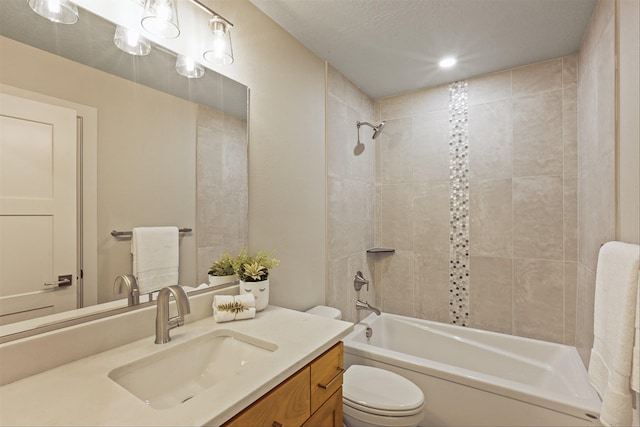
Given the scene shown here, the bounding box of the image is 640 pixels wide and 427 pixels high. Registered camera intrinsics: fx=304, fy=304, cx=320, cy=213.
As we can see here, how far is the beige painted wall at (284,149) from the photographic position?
64.5 inches

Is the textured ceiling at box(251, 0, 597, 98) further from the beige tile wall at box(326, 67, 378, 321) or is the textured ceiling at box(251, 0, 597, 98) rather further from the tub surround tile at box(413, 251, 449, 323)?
the tub surround tile at box(413, 251, 449, 323)

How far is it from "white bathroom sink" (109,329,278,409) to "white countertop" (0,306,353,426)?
3 cm

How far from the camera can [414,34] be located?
190cm

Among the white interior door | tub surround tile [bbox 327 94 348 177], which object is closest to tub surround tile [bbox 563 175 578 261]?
tub surround tile [bbox 327 94 348 177]

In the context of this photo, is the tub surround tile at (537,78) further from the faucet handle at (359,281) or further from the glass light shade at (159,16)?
the glass light shade at (159,16)

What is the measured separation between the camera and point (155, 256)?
1.21m

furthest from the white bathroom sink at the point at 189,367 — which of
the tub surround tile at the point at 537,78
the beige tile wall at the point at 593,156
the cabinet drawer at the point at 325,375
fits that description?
the tub surround tile at the point at 537,78

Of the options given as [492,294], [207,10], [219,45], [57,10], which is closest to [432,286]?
Answer: [492,294]

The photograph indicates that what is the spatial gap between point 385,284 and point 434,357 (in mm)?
716

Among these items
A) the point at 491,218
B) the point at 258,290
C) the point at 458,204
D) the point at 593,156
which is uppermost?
the point at 593,156

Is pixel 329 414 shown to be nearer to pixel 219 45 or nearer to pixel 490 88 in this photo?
pixel 219 45

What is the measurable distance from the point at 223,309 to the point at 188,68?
108 centimetres

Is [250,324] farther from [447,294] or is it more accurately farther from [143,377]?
[447,294]

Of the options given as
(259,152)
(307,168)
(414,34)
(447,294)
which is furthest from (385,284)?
(414,34)
